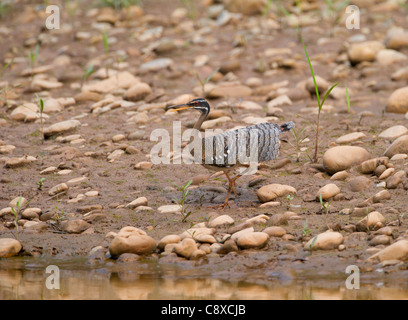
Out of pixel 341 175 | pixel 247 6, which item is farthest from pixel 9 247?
pixel 247 6

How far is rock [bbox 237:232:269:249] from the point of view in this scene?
6.51 meters

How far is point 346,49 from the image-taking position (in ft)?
42.0

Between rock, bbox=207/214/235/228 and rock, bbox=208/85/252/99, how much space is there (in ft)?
14.6

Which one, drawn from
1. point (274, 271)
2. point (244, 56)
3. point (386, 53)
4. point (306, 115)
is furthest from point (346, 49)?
point (274, 271)

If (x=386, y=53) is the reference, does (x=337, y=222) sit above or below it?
below

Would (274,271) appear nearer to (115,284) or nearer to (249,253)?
(249,253)

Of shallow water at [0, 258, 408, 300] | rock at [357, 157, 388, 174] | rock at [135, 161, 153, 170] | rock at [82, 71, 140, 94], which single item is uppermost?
rock at [82, 71, 140, 94]

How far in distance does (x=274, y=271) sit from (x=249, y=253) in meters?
0.47

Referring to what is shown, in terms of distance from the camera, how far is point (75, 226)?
Result: 7266 millimetres

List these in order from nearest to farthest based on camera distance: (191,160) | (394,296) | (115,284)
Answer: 1. (394,296)
2. (115,284)
3. (191,160)

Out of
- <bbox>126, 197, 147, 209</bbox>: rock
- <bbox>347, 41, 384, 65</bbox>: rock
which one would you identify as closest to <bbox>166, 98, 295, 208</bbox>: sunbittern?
<bbox>126, 197, 147, 209</bbox>: rock

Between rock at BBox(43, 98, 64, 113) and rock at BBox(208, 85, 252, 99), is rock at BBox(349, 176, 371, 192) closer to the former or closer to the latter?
rock at BBox(208, 85, 252, 99)

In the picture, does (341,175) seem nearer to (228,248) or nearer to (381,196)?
(381,196)

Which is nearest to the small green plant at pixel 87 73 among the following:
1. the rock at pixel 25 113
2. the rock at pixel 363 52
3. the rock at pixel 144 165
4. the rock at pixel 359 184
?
the rock at pixel 25 113
